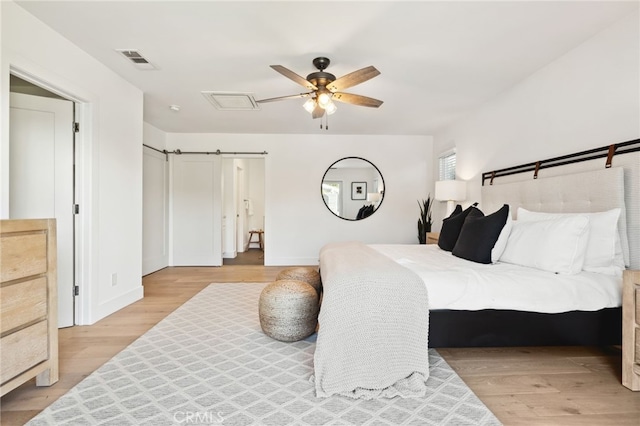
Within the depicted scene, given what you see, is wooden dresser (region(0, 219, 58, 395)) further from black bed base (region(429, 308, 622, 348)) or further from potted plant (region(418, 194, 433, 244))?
potted plant (region(418, 194, 433, 244))

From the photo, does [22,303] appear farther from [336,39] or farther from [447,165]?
[447,165]

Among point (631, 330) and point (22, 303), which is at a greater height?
point (22, 303)

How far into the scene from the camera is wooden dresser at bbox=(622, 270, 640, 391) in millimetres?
1678

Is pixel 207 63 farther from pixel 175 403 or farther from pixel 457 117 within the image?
pixel 457 117

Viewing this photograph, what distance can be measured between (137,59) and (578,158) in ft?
13.0

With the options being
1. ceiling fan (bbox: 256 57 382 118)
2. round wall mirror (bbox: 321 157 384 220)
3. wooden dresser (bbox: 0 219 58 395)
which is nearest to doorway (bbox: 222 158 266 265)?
round wall mirror (bbox: 321 157 384 220)

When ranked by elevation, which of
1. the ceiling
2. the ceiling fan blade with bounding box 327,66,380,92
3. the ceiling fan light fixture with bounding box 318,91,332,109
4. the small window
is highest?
the ceiling

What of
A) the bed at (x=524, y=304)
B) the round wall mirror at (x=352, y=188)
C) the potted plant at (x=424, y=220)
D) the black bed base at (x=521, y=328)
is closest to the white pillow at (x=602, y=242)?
the bed at (x=524, y=304)

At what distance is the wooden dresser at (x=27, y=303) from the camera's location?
4.86 feet

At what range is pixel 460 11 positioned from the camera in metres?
2.07

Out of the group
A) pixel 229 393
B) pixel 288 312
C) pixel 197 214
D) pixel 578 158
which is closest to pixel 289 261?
pixel 197 214

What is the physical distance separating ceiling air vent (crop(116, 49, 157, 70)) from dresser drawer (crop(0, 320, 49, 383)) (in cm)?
224

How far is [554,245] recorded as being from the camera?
2119 mm

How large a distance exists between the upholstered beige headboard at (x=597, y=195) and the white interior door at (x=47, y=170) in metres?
4.29
